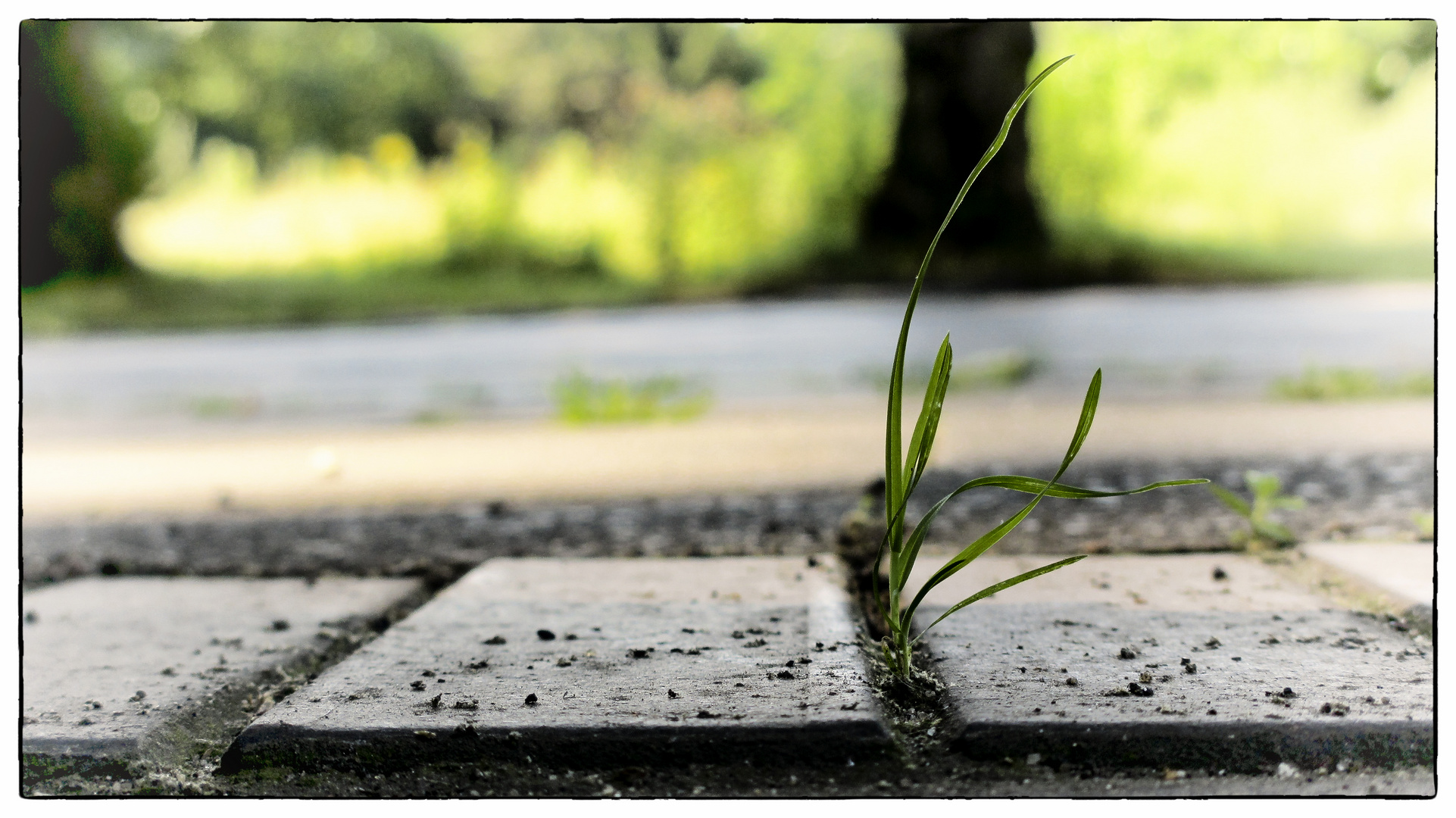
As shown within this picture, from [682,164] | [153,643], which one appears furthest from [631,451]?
[682,164]

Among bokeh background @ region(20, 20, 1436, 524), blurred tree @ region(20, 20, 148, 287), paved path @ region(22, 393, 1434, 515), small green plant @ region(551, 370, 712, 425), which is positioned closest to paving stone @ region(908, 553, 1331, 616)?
paved path @ region(22, 393, 1434, 515)

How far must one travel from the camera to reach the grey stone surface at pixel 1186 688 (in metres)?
0.78

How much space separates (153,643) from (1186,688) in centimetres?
96

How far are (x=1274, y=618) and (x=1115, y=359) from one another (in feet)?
6.53

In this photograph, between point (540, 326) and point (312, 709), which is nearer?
point (312, 709)

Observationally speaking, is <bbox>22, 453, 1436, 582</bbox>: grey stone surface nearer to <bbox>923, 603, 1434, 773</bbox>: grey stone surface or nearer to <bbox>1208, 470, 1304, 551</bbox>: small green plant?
<bbox>1208, 470, 1304, 551</bbox>: small green plant

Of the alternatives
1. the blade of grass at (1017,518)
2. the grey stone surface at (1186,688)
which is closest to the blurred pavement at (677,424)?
the grey stone surface at (1186,688)

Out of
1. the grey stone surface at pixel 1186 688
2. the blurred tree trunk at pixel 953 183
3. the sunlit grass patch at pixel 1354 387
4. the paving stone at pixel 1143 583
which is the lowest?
the paving stone at pixel 1143 583

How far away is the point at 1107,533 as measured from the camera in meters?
1.41

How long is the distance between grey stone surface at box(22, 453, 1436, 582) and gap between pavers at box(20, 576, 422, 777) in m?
0.11

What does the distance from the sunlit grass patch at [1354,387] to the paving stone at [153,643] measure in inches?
83.6

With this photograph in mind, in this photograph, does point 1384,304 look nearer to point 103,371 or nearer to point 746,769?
point 746,769

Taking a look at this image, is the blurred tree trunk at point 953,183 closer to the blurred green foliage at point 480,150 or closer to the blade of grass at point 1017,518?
the blurred green foliage at point 480,150

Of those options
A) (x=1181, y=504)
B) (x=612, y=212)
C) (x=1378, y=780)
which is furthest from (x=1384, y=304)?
(x=1378, y=780)
